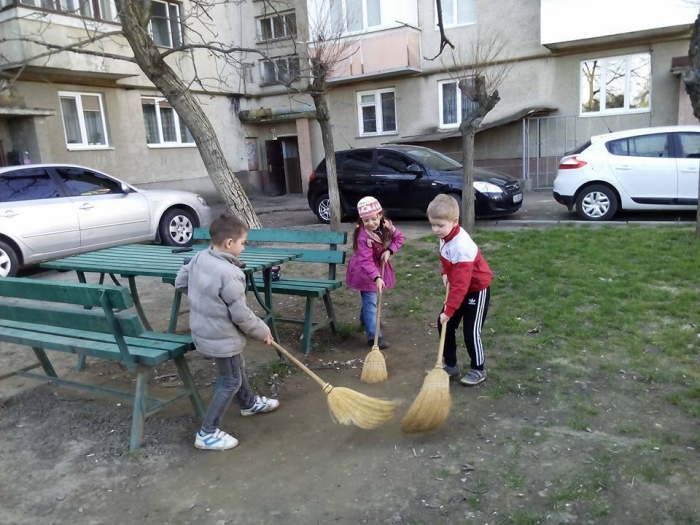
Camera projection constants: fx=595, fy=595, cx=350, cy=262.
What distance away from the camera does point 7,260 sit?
779 cm

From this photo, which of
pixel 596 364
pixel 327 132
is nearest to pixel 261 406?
pixel 596 364

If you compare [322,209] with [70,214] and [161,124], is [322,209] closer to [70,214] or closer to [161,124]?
[70,214]

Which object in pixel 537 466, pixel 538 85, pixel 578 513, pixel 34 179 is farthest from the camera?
pixel 538 85

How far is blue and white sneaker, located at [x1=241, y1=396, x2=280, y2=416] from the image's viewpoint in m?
3.80

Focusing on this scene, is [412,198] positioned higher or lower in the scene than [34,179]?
lower

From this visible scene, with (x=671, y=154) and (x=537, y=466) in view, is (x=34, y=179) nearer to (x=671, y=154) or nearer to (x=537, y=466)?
(x=537, y=466)

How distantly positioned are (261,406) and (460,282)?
1495 mm

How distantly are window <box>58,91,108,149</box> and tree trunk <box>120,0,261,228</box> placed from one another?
934 centimetres

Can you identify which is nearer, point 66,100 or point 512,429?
point 512,429

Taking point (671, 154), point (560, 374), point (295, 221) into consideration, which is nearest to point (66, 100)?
point (295, 221)

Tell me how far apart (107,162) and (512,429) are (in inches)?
587

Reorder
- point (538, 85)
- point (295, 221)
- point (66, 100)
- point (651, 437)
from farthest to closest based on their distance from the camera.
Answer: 1. point (538, 85)
2. point (66, 100)
3. point (295, 221)
4. point (651, 437)

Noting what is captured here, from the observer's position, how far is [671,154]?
951cm

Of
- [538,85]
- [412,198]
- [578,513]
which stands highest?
[538,85]
